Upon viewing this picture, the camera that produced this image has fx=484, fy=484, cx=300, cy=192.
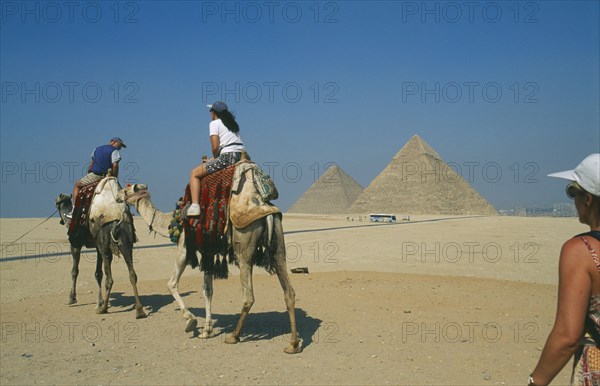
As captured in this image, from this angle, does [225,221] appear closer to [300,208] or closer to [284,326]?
[284,326]

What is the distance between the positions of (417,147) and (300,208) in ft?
122

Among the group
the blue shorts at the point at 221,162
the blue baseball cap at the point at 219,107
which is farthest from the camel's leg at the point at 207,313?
the blue baseball cap at the point at 219,107

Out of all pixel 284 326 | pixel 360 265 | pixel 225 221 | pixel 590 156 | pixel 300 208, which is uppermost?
pixel 590 156

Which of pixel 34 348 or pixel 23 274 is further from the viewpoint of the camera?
pixel 23 274

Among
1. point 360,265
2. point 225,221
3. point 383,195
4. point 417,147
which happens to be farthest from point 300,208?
point 225,221

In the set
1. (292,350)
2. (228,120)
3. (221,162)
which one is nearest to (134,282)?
(221,162)

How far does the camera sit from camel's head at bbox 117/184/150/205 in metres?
8.01

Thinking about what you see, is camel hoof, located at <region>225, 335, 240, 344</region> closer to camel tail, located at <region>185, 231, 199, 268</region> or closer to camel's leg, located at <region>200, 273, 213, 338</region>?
camel's leg, located at <region>200, 273, 213, 338</region>

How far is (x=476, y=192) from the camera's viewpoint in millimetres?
124000

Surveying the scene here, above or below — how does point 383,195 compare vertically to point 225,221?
below

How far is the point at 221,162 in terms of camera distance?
6602 mm

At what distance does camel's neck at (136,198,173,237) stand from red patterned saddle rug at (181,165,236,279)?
3.17ft

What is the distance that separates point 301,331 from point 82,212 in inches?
185

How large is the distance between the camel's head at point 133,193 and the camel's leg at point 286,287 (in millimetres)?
2909
